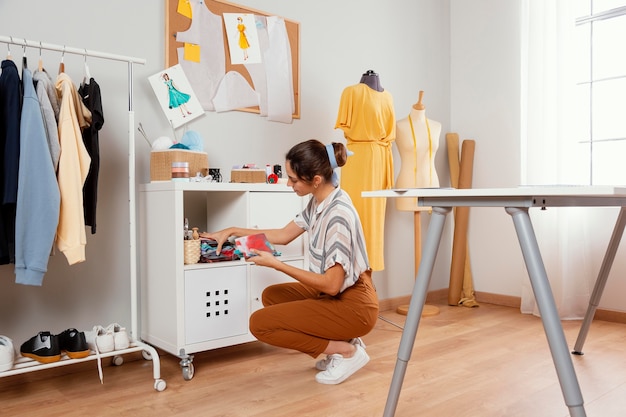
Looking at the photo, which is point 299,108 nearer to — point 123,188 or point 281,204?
point 281,204

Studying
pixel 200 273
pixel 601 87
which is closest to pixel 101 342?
pixel 200 273

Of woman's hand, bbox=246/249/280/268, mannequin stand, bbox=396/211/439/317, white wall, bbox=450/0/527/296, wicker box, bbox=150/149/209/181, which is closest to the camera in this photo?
woman's hand, bbox=246/249/280/268

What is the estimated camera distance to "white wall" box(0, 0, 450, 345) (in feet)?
7.74

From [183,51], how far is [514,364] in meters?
2.19

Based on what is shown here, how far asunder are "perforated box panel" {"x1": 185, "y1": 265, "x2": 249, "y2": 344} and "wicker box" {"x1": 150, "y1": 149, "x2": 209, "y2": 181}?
17.8 inches

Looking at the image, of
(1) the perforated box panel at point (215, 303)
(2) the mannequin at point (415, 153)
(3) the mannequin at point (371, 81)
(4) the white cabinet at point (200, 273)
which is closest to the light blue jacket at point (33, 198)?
(4) the white cabinet at point (200, 273)

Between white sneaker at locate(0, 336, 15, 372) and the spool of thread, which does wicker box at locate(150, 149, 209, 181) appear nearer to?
the spool of thread

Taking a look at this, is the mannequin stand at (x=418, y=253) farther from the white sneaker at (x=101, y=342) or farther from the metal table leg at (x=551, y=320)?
the metal table leg at (x=551, y=320)

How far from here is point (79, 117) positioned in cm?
216

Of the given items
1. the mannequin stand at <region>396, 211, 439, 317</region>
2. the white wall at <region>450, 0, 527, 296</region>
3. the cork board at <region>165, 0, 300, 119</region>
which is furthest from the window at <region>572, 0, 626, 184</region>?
the cork board at <region>165, 0, 300, 119</region>

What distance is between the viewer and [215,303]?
8.03 ft

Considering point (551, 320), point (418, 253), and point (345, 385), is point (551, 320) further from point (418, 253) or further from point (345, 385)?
point (418, 253)

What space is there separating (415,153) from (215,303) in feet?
5.55

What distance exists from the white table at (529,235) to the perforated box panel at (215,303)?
38.6 inches
